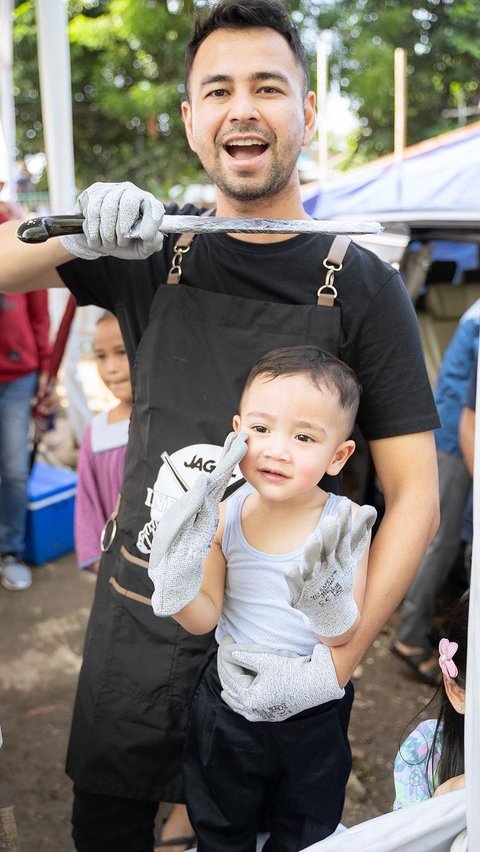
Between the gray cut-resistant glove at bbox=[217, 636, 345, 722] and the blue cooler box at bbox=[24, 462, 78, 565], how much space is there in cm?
306

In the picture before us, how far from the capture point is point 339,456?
143 centimetres

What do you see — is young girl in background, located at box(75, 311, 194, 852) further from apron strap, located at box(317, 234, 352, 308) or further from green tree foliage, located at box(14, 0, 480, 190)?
green tree foliage, located at box(14, 0, 480, 190)

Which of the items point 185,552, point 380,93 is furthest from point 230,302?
point 380,93

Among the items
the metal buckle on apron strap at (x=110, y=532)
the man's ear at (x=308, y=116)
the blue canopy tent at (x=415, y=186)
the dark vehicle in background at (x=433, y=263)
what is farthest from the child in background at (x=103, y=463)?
the blue canopy tent at (x=415, y=186)

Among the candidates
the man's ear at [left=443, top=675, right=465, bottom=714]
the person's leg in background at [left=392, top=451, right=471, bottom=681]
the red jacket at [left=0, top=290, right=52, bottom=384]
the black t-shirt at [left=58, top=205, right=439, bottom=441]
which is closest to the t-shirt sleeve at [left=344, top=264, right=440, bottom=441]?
the black t-shirt at [left=58, top=205, right=439, bottom=441]

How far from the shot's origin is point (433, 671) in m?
3.38

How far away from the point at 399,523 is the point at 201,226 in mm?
674

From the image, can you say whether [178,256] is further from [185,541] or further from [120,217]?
[185,541]

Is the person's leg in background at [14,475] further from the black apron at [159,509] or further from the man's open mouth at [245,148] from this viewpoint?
the man's open mouth at [245,148]

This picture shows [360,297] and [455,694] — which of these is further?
[360,297]

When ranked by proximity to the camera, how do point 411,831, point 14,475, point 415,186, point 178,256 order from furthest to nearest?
point 415,186, point 14,475, point 178,256, point 411,831

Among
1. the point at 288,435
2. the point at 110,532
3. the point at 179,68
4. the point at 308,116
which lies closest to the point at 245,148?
the point at 308,116

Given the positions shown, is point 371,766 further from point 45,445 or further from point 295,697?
point 45,445

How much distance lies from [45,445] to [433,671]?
3.17m
